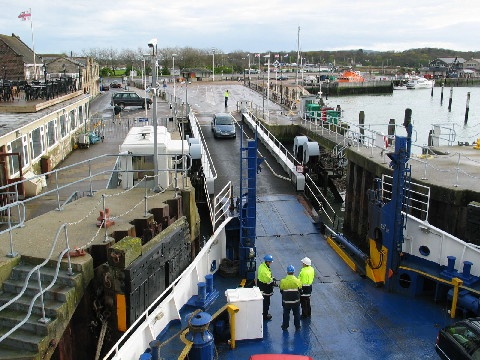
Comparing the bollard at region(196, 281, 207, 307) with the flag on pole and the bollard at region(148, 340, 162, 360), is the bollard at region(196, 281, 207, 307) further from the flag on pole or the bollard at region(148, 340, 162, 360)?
the flag on pole

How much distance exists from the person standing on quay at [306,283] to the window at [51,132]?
66.7ft

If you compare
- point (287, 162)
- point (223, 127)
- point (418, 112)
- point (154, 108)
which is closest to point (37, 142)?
point (223, 127)

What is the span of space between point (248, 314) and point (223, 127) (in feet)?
65.2

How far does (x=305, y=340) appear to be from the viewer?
9.64 metres

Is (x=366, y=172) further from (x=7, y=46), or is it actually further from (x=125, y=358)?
(x=7, y=46)

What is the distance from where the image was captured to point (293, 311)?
32.1 ft

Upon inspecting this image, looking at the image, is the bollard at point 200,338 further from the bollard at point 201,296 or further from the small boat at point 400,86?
the small boat at point 400,86

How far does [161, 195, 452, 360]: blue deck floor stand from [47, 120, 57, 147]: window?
56.2 ft

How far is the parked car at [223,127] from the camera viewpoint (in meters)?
28.1

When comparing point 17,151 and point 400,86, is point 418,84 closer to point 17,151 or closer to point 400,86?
point 400,86

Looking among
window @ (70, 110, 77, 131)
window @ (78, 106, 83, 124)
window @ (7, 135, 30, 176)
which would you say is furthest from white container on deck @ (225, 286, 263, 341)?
window @ (78, 106, 83, 124)

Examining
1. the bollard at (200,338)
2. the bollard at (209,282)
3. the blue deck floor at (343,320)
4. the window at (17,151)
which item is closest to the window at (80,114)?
the window at (17,151)

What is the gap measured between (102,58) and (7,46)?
9821cm

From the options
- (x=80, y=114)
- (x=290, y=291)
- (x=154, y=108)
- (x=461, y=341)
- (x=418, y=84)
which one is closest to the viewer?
(x=461, y=341)
